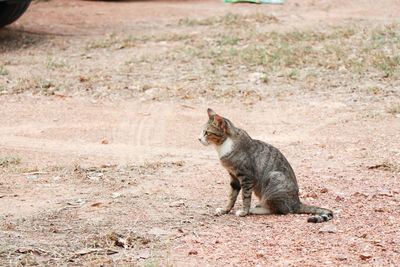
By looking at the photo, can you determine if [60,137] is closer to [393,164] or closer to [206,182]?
[206,182]

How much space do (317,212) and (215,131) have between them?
105 cm

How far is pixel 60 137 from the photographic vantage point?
7.81 meters

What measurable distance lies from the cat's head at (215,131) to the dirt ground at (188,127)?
59 cm

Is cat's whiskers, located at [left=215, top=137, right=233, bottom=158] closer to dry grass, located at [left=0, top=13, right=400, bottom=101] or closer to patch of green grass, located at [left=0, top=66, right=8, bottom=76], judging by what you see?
dry grass, located at [left=0, top=13, right=400, bottom=101]

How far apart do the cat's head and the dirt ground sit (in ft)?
1.94

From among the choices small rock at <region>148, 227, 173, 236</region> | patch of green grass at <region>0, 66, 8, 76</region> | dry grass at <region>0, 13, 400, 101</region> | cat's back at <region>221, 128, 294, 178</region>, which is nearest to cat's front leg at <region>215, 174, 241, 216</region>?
cat's back at <region>221, 128, 294, 178</region>

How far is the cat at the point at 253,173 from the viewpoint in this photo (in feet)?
16.9

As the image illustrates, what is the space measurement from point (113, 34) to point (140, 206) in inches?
330

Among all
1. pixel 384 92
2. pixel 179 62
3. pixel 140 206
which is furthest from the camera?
pixel 179 62

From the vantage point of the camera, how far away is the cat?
16.9 feet

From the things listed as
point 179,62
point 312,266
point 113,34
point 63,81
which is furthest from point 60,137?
point 113,34

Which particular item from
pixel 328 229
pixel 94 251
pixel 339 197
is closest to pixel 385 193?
pixel 339 197

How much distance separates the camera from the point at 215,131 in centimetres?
519

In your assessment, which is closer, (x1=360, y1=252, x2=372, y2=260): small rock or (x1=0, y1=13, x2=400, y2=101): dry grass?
(x1=360, y1=252, x2=372, y2=260): small rock
